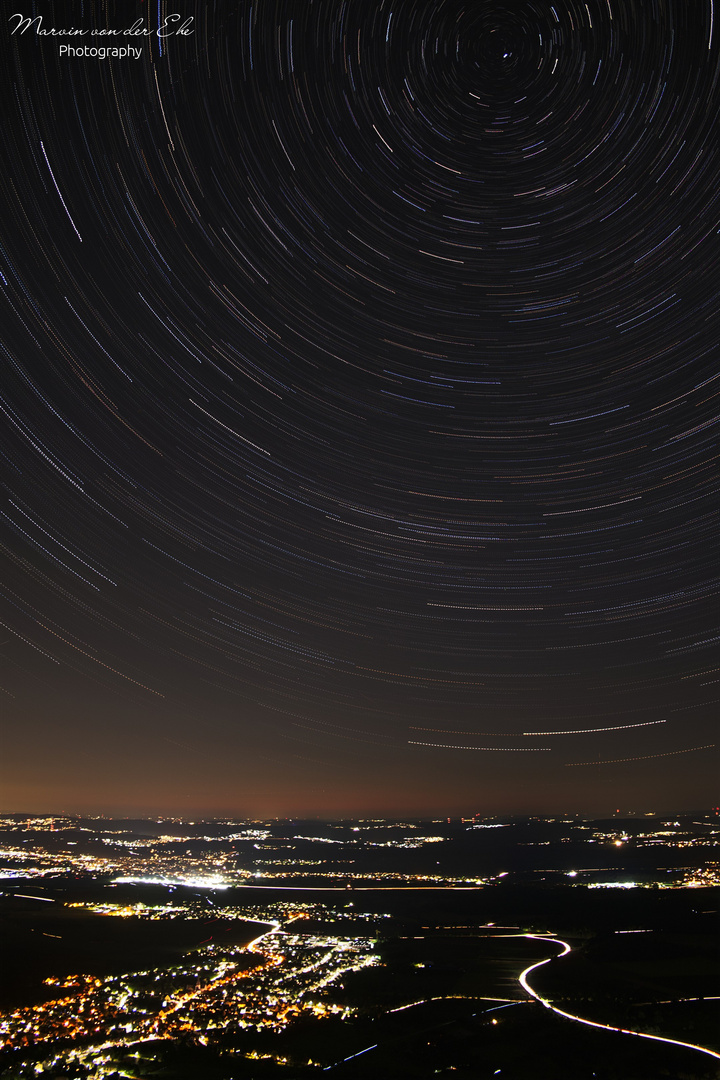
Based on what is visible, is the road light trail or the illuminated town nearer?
the road light trail

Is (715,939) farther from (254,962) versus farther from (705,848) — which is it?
(705,848)

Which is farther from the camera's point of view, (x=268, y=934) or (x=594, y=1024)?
(x=268, y=934)

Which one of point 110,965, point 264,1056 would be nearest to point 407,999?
point 264,1056

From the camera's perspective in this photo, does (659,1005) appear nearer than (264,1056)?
No

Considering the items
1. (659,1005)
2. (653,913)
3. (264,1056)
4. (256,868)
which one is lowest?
(256,868)

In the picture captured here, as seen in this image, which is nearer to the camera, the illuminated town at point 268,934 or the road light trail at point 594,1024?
the road light trail at point 594,1024

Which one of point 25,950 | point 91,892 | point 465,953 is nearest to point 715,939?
point 465,953

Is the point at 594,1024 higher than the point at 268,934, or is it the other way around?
the point at 594,1024

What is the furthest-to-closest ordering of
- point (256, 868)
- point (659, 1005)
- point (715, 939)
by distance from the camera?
point (256, 868) → point (715, 939) → point (659, 1005)

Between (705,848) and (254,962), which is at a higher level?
(254,962)

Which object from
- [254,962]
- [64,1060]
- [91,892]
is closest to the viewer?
[64,1060]
